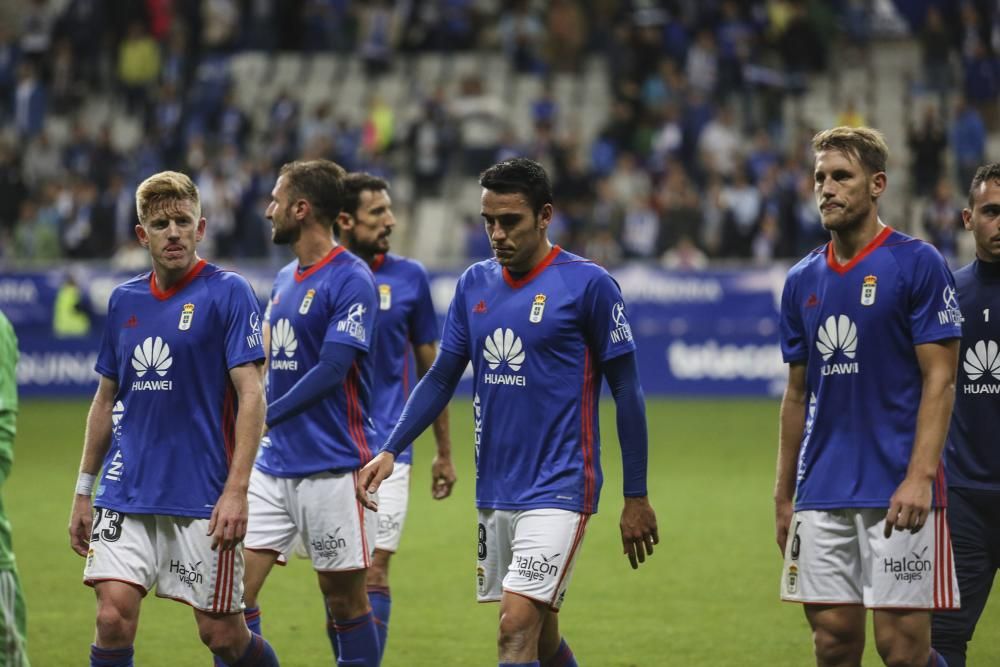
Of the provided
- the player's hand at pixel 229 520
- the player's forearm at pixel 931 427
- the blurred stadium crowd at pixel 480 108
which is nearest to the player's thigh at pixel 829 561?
the player's forearm at pixel 931 427

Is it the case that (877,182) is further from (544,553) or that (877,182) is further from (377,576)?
(377,576)

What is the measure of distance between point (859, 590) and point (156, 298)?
293 cm

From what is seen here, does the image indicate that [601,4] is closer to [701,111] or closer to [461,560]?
[701,111]

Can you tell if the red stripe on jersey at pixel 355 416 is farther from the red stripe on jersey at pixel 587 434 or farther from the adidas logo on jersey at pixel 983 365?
the adidas logo on jersey at pixel 983 365

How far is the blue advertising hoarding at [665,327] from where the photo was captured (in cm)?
2072

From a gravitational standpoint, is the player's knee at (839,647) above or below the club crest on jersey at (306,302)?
below

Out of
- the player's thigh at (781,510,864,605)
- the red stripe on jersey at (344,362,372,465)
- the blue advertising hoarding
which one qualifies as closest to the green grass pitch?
the red stripe on jersey at (344,362,372,465)

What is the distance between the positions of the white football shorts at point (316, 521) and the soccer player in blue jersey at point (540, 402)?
0.91 meters

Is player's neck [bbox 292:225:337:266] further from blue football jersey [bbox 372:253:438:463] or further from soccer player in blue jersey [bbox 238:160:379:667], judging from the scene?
blue football jersey [bbox 372:253:438:463]

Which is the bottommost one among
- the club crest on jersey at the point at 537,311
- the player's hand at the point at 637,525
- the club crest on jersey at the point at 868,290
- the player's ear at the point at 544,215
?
the player's hand at the point at 637,525

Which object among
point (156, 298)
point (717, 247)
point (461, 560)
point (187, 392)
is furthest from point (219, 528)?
point (717, 247)

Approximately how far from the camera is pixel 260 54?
98.1ft

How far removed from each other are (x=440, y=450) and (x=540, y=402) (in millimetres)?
2012

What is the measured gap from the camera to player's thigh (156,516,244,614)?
19.0ft
